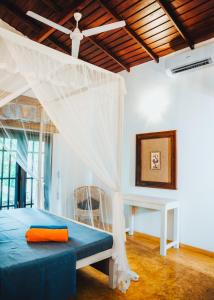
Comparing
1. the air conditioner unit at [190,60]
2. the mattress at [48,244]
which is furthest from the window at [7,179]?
the air conditioner unit at [190,60]

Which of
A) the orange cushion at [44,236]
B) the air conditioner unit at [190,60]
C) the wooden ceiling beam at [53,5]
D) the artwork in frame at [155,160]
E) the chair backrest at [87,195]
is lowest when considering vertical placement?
the orange cushion at [44,236]

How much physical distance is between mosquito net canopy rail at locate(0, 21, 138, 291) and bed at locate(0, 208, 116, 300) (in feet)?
0.69

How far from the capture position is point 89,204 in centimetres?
318

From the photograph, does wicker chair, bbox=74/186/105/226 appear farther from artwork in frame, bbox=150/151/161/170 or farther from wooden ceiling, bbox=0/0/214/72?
wooden ceiling, bbox=0/0/214/72

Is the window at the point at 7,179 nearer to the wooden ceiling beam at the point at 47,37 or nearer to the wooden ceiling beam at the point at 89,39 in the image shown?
the wooden ceiling beam at the point at 89,39

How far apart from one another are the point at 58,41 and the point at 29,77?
2.54 metres

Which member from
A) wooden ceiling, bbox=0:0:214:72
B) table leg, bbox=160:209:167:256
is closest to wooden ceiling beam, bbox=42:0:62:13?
wooden ceiling, bbox=0:0:214:72

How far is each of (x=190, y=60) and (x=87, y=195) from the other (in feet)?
8.17

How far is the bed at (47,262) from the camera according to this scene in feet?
5.20

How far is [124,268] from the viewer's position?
2238mm

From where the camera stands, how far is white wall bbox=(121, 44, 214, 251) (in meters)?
3.32

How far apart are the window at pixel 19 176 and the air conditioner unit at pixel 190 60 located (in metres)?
2.23

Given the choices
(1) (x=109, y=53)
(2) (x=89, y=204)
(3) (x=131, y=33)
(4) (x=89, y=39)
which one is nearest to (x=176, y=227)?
(2) (x=89, y=204)

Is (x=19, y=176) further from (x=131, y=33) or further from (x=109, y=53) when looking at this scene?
(x=131, y=33)
